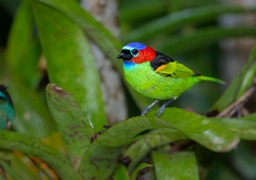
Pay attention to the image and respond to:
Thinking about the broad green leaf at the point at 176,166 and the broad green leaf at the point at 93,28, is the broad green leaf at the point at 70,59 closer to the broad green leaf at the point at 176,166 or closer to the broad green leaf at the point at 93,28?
the broad green leaf at the point at 93,28

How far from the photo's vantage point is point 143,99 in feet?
5.39

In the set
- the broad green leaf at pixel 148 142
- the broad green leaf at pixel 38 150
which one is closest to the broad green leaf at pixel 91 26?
the broad green leaf at pixel 148 142

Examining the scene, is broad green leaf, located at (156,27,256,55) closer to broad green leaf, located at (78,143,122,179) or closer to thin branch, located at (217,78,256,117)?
thin branch, located at (217,78,256,117)

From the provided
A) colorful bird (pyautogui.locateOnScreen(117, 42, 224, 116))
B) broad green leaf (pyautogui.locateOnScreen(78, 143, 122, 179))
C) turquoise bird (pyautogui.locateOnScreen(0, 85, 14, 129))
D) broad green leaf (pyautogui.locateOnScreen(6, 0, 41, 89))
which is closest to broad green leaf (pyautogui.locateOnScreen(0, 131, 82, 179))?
broad green leaf (pyautogui.locateOnScreen(78, 143, 122, 179))

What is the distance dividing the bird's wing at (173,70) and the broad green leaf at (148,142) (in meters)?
0.16

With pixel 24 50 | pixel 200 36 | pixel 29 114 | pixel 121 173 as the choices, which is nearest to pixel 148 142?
pixel 121 173

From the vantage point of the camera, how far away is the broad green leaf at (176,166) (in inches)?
52.2

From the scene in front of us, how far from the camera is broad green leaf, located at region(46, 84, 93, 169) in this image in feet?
4.15

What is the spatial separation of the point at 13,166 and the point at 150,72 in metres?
0.47

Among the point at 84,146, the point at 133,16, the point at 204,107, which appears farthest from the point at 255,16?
the point at 84,146

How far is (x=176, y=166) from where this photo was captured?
53.2 inches

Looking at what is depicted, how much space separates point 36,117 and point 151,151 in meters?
0.50

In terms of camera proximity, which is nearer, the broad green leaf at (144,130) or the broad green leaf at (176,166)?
the broad green leaf at (144,130)

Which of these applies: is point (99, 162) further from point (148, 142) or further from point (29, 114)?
point (29, 114)
